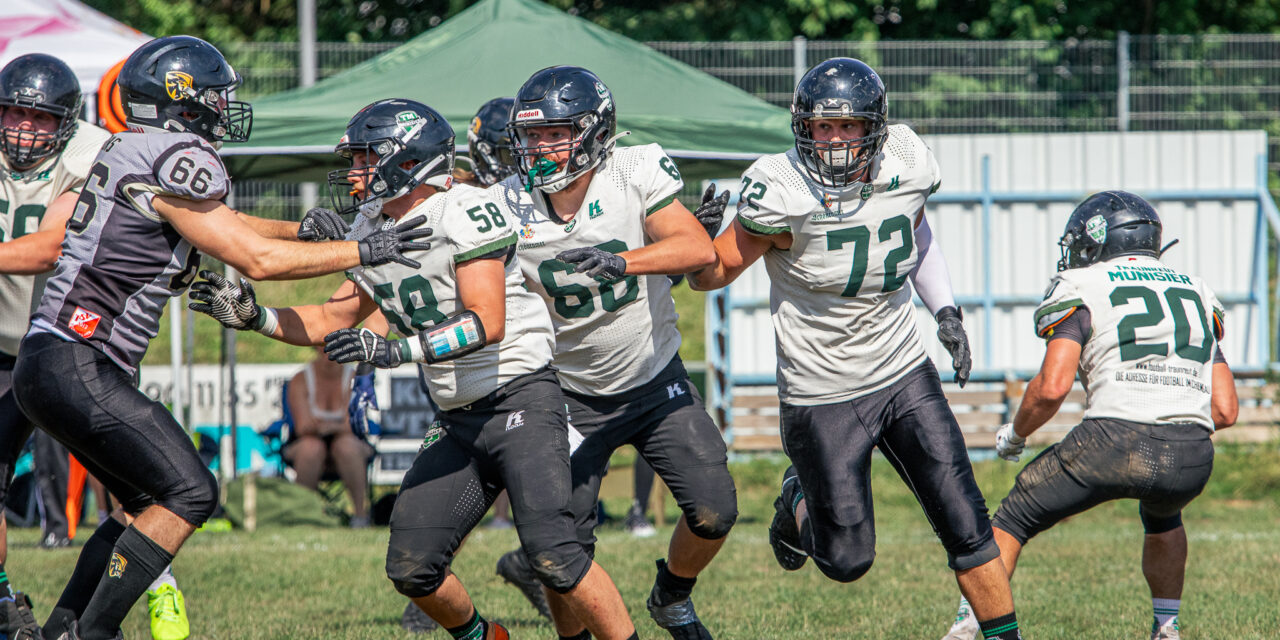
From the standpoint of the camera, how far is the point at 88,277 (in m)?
4.21

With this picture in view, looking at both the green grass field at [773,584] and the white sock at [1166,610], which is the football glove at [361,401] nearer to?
the green grass field at [773,584]

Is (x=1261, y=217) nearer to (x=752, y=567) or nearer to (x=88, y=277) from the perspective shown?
(x=752, y=567)

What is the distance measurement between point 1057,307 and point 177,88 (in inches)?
127

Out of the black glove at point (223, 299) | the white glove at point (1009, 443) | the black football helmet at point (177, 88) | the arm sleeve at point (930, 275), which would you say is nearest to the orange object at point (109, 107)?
the black football helmet at point (177, 88)

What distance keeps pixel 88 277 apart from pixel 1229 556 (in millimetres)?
6064

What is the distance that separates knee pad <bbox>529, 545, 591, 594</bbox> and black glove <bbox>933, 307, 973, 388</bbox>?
1.50m

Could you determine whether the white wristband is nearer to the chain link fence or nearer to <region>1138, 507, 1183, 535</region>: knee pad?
<region>1138, 507, 1183, 535</region>: knee pad

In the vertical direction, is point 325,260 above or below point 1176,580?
above

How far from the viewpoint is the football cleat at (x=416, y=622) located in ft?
18.3

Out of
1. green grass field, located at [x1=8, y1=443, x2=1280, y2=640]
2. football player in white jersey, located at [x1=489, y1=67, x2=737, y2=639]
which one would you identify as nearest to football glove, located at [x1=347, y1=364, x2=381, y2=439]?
green grass field, located at [x1=8, y1=443, x2=1280, y2=640]

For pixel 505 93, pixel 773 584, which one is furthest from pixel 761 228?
pixel 505 93

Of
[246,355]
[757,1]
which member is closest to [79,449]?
[246,355]

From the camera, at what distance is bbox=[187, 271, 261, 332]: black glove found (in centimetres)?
427

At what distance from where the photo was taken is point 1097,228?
5.00 m
